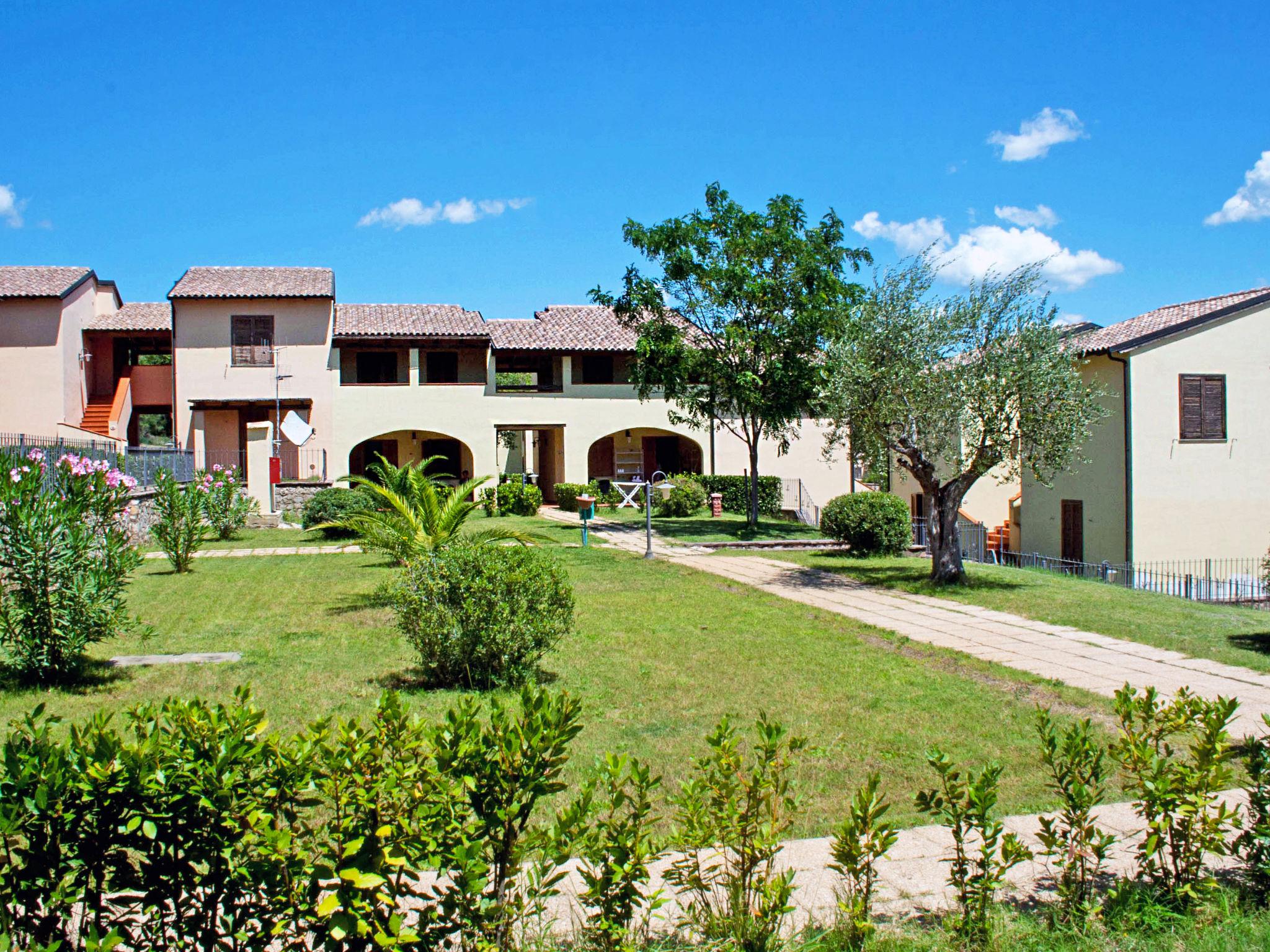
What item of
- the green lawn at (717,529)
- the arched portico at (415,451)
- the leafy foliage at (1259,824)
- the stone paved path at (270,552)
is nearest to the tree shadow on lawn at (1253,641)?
the leafy foliage at (1259,824)

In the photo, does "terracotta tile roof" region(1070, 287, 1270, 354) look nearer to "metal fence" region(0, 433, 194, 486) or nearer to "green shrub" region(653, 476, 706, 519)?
"green shrub" region(653, 476, 706, 519)

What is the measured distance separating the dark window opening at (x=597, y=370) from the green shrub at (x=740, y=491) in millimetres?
4585

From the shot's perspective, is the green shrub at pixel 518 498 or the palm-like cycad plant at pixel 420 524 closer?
the palm-like cycad plant at pixel 420 524

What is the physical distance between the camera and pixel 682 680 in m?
7.17

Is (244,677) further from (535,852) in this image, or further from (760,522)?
(760,522)

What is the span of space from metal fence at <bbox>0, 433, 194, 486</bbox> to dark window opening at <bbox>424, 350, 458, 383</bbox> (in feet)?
25.2

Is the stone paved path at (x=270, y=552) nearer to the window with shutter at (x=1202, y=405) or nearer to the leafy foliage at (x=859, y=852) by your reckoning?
the leafy foliage at (x=859, y=852)

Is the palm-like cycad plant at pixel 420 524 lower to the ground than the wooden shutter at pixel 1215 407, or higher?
lower

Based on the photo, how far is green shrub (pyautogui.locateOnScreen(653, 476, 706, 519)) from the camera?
25125 millimetres

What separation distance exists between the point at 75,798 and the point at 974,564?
16426 mm

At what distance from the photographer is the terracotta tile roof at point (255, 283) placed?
89.5 ft

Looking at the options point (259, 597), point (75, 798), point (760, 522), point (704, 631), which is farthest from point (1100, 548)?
point (75, 798)

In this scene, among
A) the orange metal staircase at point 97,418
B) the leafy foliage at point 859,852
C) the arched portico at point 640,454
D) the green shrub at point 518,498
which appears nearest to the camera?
the leafy foliage at point 859,852

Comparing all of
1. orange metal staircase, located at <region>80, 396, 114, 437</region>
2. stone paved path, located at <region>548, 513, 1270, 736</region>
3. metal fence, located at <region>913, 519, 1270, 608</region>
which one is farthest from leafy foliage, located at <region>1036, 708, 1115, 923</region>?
orange metal staircase, located at <region>80, 396, 114, 437</region>
